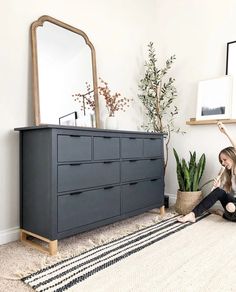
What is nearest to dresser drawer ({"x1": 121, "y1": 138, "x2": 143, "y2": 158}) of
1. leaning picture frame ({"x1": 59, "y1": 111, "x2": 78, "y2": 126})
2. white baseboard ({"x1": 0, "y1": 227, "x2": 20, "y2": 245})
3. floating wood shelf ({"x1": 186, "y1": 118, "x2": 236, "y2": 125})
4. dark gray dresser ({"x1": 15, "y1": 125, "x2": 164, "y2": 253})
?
dark gray dresser ({"x1": 15, "y1": 125, "x2": 164, "y2": 253})

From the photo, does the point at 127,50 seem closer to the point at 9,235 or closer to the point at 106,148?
the point at 106,148

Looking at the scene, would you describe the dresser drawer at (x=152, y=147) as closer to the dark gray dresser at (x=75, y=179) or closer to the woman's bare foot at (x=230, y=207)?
the dark gray dresser at (x=75, y=179)

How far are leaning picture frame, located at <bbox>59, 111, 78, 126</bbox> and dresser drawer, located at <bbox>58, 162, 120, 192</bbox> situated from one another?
553mm

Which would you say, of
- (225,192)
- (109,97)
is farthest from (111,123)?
(225,192)

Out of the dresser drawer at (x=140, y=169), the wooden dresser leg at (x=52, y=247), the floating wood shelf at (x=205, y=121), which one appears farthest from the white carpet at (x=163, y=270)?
the floating wood shelf at (x=205, y=121)

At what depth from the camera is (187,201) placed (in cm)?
262

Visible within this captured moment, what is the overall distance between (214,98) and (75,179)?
1813 millimetres

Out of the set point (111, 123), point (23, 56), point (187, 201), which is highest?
point (23, 56)

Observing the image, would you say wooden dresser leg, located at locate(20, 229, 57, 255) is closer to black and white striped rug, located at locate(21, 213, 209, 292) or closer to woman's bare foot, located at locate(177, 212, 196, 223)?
A: black and white striped rug, located at locate(21, 213, 209, 292)

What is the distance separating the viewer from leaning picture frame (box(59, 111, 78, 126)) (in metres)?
2.24

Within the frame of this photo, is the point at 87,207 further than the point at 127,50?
No

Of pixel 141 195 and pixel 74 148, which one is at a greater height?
pixel 74 148

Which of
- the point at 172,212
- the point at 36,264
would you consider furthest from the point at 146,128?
the point at 36,264

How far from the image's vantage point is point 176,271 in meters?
1.45
